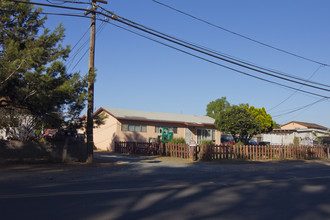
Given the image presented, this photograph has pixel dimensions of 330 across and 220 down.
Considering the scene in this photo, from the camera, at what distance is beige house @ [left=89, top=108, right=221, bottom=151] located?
32062mm

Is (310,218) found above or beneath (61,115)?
beneath

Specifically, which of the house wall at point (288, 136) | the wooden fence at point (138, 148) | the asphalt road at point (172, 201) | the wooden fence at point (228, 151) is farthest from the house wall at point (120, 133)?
the asphalt road at point (172, 201)

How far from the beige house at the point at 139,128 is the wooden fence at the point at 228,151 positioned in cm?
284

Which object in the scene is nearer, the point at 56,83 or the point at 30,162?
the point at 56,83

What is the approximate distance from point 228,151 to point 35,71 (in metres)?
14.8

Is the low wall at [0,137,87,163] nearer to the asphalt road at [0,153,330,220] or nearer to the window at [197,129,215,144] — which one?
the asphalt road at [0,153,330,220]

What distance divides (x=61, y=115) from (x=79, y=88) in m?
1.93

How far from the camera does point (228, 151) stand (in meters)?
22.9

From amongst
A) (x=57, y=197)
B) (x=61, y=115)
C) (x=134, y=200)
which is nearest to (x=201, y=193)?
(x=134, y=200)

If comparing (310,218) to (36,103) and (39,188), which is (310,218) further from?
(36,103)

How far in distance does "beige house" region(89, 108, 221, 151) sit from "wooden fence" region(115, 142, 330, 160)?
2841mm

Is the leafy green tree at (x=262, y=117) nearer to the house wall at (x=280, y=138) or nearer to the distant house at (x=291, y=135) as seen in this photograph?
the distant house at (x=291, y=135)

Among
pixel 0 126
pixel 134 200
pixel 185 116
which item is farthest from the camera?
pixel 185 116

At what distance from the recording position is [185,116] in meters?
40.1
